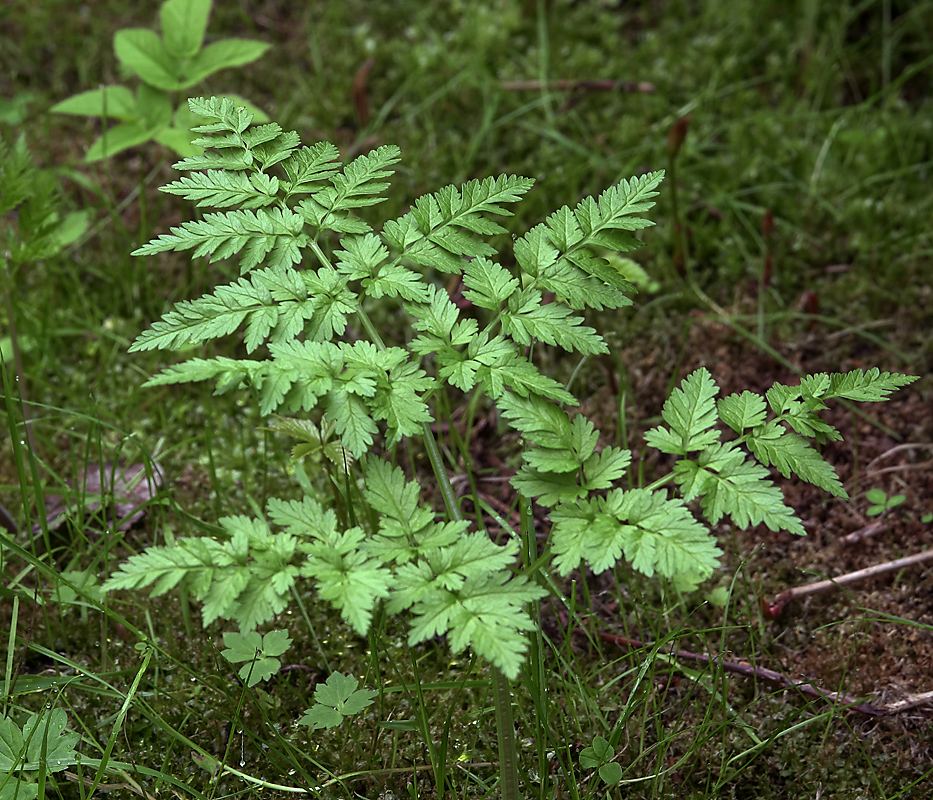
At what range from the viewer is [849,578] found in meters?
2.50

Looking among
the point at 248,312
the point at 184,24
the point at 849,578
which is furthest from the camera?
the point at 184,24

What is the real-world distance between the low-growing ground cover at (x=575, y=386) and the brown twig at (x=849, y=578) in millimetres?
40

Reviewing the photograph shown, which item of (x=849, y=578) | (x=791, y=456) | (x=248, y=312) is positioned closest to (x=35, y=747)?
(x=248, y=312)

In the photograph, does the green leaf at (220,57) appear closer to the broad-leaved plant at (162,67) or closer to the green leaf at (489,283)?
the broad-leaved plant at (162,67)

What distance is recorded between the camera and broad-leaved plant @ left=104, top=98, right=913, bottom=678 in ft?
5.08

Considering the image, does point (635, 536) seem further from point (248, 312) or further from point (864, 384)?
point (248, 312)

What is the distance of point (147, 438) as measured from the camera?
2939 millimetres

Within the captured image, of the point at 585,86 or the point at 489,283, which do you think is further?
the point at 585,86

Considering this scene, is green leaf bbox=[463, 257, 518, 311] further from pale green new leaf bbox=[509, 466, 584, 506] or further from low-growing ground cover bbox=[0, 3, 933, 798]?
low-growing ground cover bbox=[0, 3, 933, 798]

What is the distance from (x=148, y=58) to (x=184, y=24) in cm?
19

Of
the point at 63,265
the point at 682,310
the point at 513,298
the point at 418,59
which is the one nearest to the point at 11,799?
the point at 513,298

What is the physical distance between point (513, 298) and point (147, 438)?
1665 mm

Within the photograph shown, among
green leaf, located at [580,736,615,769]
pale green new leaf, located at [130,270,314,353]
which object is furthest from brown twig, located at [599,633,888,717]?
pale green new leaf, located at [130,270,314,353]

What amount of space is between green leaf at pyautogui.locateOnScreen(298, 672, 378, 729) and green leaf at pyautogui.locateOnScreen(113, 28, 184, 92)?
2.32 m
